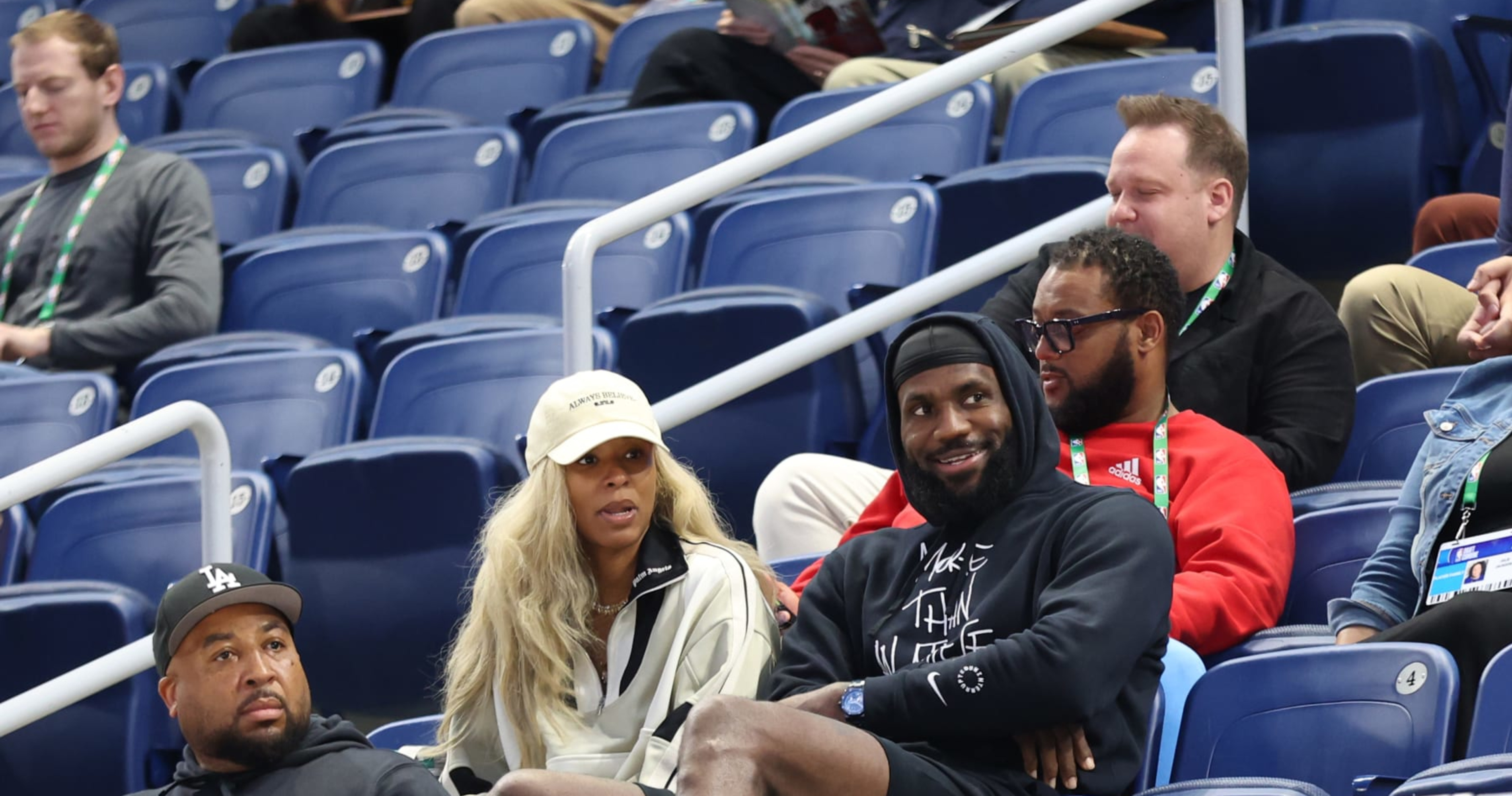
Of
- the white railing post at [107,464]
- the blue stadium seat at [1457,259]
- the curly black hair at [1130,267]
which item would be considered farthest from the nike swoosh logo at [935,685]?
the blue stadium seat at [1457,259]

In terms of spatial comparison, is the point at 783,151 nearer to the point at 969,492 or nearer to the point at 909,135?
the point at 969,492

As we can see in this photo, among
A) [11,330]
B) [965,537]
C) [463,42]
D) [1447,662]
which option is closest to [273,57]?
[463,42]

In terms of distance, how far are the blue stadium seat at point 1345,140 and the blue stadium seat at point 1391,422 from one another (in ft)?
2.92

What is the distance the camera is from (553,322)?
4176mm

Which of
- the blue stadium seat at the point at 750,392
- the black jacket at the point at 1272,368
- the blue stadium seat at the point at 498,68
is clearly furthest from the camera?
the blue stadium seat at the point at 498,68

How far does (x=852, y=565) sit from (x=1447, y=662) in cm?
74

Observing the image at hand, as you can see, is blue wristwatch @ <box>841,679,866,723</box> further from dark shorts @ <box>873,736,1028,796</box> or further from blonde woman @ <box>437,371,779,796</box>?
blonde woman @ <box>437,371,779,796</box>

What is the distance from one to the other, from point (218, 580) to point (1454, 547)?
149 centimetres

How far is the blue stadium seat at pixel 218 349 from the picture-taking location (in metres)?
4.35

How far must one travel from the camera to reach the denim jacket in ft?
8.64

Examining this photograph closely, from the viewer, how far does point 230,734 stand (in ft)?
8.45

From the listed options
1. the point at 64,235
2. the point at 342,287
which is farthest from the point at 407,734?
the point at 64,235

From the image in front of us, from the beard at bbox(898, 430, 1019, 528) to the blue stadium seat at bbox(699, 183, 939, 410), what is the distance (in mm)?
1147

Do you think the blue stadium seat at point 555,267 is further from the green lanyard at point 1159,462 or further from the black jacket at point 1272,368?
the green lanyard at point 1159,462
